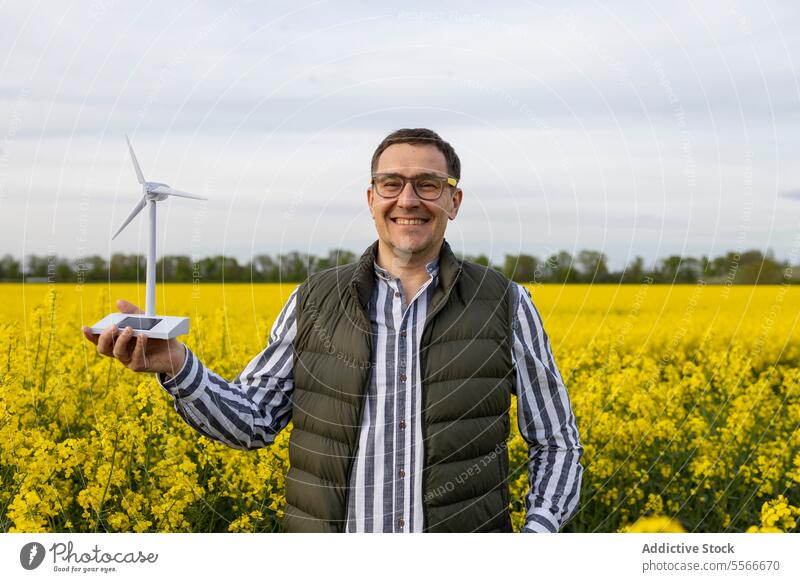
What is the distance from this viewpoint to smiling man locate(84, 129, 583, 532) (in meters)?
2.72

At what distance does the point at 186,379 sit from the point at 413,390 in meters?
0.79

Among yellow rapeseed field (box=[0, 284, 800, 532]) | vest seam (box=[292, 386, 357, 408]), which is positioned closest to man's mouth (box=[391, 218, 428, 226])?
→ vest seam (box=[292, 386, 357, 408])

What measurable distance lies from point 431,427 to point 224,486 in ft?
6.30

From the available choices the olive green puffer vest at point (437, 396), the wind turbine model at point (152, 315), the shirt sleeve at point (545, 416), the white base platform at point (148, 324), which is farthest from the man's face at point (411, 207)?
the white base platform at point (148, 324)

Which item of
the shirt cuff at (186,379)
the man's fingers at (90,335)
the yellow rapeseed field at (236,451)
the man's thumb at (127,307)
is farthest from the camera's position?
the yellow rapeseed field at (236,451)

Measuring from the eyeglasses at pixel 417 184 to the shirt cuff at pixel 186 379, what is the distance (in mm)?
874

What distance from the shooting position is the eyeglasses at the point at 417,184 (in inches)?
107

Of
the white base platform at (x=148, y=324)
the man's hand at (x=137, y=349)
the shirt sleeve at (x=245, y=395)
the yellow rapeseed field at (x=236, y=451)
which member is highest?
the white base platform at (x=148, y=324)

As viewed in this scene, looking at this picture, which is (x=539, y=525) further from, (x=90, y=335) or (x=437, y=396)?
(x=90, y=335)

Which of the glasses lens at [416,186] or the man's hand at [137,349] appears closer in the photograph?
the man's hand at [137,349]

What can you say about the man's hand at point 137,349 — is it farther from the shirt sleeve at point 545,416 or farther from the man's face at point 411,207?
the shirt sleeve at point 545,416

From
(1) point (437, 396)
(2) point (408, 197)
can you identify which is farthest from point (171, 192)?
(1) point (437, 396)

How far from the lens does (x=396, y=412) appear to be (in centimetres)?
274

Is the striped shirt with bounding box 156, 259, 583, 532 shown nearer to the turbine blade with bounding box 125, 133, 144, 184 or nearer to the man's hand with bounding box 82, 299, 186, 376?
the man's hand with bounding box 82, 299, 186, 376
